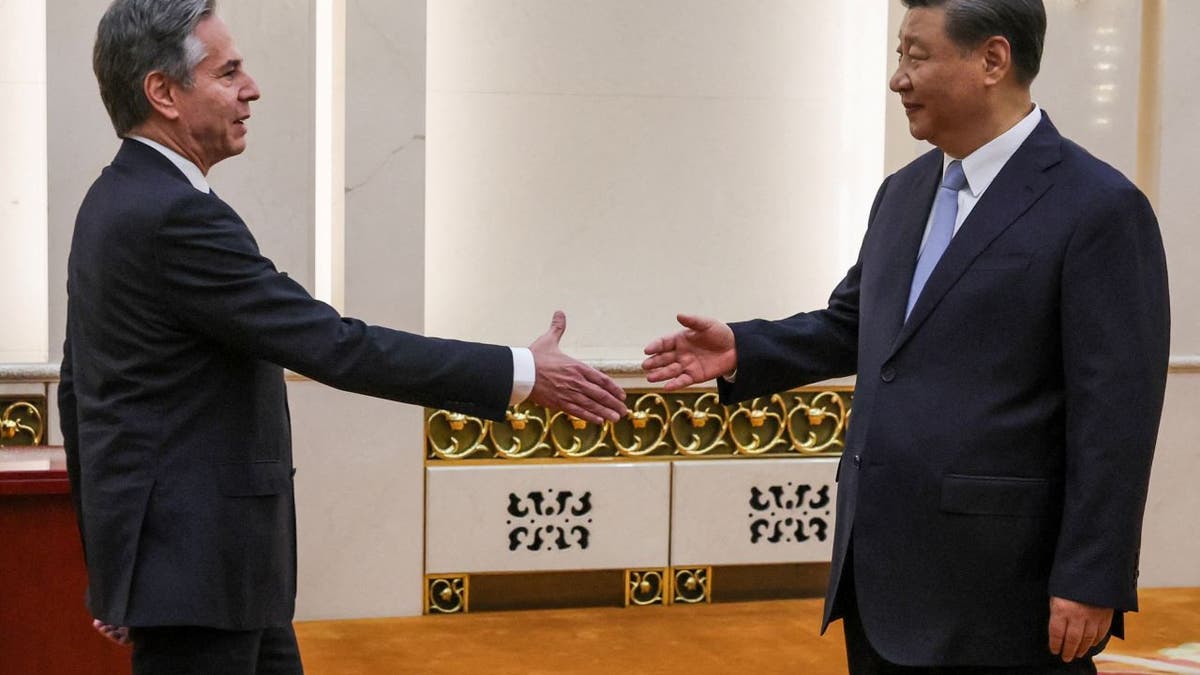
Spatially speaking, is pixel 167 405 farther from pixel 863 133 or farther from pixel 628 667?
pixel 863 133

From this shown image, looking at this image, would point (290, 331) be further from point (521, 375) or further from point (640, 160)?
point (640, 160)

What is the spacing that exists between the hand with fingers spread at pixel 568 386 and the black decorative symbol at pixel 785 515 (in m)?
2.81

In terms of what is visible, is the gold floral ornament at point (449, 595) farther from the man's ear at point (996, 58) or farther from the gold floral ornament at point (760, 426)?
the man's ear at point (996, 58)

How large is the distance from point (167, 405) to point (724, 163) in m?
3.67

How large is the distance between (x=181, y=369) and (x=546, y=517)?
9.99ft

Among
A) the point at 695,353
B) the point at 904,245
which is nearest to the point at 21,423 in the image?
the point at 695,353

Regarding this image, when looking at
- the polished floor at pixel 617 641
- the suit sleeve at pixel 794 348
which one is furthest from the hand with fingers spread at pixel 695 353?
the polished floor at pixel 617 641

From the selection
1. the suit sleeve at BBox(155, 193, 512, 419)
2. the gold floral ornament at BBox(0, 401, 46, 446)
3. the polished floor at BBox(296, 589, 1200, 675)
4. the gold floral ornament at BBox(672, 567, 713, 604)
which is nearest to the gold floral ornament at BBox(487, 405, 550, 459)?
the polished floor at BBox(296, 589, 1200, 675)

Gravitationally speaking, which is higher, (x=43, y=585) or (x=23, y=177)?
(x=23, y=177)

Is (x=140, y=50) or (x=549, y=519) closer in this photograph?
(x=140, y=50)

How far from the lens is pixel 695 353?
308cm

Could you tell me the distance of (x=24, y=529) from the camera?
322 cm

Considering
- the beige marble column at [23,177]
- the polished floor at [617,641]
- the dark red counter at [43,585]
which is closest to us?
the dark red counter at [43,585]

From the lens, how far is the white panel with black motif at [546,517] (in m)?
5.31
